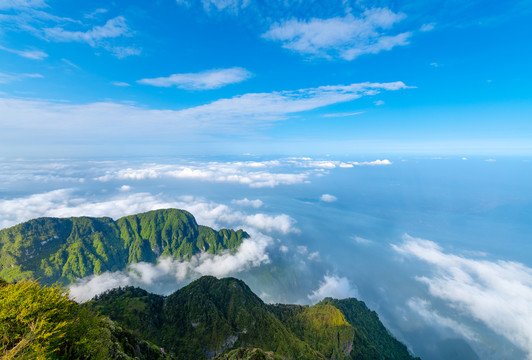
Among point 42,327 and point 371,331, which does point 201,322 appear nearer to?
point 42,327

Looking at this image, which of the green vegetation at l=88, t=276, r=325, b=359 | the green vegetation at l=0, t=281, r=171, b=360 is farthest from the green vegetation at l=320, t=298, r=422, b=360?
the green vegetation at l=0, t=281, r=171, b=360

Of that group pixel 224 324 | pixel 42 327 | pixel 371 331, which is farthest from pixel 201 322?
pixel 371 331

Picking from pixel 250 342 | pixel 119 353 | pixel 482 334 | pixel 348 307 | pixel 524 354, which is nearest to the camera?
pixel 119 353

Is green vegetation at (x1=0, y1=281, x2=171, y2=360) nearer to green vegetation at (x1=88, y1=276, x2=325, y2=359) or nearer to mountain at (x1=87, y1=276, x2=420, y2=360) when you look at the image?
mountain at (x1=87, y1=276, x2=420, y2=360)

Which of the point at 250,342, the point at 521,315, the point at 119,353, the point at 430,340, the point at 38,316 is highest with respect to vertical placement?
the point at 38,316

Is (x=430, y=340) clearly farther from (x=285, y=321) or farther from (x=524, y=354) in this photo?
(x=285, y=321)

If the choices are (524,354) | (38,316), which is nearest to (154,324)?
(38,316)
